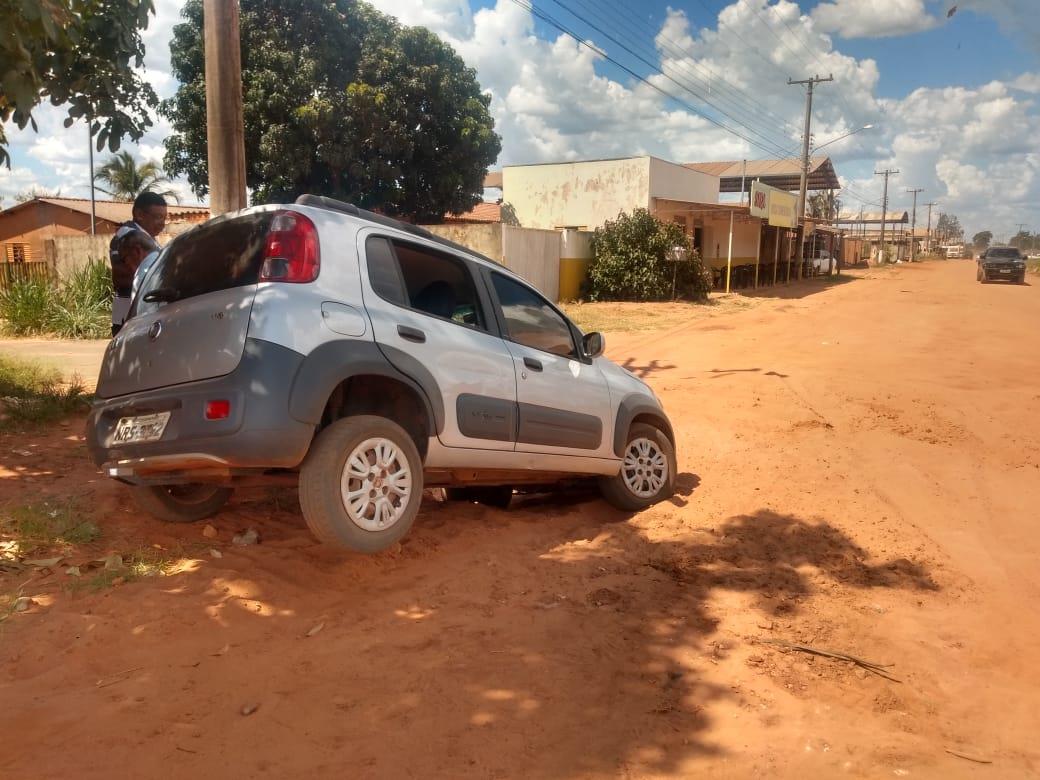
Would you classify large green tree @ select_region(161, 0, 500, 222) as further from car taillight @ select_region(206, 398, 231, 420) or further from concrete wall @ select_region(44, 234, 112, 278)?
car taillight @ select_region(206, 398, 231, 420)

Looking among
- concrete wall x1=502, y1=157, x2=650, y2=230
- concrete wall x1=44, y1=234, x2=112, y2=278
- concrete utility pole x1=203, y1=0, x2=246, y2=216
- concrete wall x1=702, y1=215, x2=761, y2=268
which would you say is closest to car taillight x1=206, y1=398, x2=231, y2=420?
concrete utility pole x1=203, y1=0, x2=246, y2=216

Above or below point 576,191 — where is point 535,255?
below

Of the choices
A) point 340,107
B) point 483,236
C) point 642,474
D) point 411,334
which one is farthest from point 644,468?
point 340,107

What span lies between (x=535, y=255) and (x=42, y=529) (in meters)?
17.4

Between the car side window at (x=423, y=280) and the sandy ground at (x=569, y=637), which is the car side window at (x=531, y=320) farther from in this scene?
the sandy ground at (x=569, y=637)

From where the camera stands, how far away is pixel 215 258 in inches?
150

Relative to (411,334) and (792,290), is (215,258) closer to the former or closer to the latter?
(411,334)

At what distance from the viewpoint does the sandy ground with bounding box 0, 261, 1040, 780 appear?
2.68 metres

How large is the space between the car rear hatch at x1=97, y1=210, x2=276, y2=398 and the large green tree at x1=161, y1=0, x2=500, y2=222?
19543 mm

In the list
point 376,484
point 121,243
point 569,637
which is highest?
point 121,243

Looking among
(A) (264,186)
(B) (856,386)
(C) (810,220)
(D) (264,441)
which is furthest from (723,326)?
(C) (810,220)

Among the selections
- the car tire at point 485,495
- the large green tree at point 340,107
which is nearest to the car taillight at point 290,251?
the car tire at point 485,495

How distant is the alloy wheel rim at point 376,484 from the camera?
3539 millimetres

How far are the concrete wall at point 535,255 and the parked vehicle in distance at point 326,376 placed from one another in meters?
14.5
